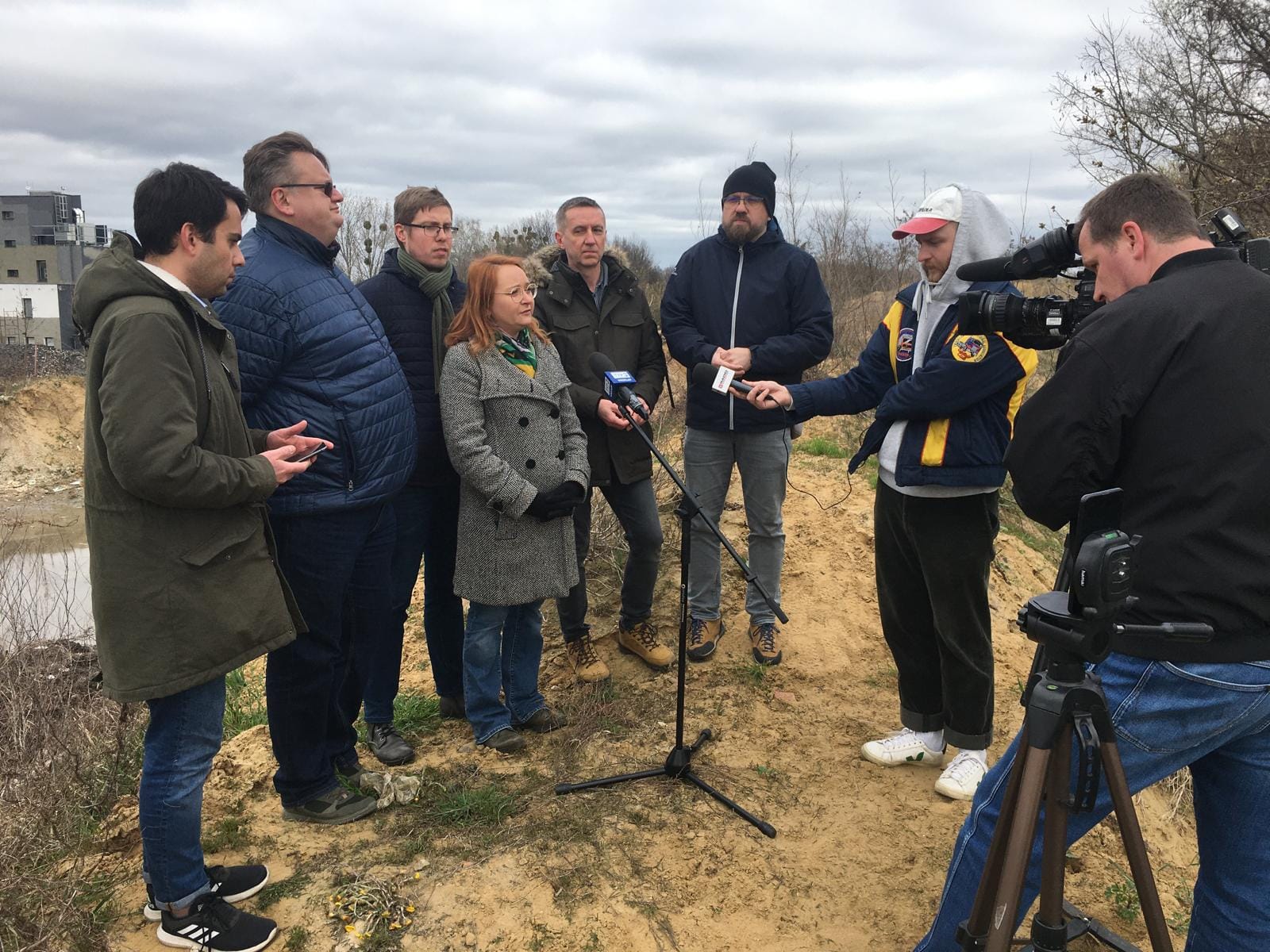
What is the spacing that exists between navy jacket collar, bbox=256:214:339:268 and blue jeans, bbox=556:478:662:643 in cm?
176

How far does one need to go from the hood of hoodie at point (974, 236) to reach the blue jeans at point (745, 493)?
1418 millimetres

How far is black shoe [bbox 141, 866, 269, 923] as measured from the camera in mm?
2697

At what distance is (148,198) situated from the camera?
2.35 metres

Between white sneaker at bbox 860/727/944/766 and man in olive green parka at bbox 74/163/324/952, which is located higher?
man in olive green parka at bbox 74/163/324/952

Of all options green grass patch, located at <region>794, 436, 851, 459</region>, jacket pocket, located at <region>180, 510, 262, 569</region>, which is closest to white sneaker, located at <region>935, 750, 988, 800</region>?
jacket pocket, located at <region>180, 510, 262, 569</region>

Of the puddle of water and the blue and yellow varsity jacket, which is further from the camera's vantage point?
the puddle of water

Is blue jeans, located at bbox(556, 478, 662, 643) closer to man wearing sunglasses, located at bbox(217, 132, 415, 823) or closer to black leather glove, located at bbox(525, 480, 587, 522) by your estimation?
black leather glove, located at bbox(525, 480, 587, 522)

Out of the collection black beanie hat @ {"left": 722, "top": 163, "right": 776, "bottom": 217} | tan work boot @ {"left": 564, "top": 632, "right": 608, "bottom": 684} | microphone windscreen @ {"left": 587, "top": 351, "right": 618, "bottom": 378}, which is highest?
black beanie hat @ {"left": 722, "top": 163, "right": 776, "bottom": 217}

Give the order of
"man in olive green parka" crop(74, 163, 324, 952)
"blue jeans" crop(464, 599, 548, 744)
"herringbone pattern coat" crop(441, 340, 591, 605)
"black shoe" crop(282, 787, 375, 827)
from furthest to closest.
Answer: "blue jeans" crop(464, 599, 548, 744), "herringbone pattern coat" crop(441, 340, 591, 605), "black shoe" crop(282, 787, 375, 827), "man in olive green parka" crop(74, 163, 324, 952)

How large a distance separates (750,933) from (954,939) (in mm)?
779

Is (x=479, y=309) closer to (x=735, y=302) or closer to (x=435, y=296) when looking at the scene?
(x=435, y=296)

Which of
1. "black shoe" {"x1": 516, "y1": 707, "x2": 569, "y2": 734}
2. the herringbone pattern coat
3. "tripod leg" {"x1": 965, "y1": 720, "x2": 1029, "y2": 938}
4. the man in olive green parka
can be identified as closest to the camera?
"tripod leg" {"x1": 965, "y1": 720, "x2": 1029, "y2": 938}

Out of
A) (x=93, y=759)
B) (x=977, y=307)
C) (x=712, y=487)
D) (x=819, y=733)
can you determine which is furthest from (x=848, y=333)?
(x=93, y=759)

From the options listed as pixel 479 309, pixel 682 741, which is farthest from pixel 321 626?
pixel 682 741
